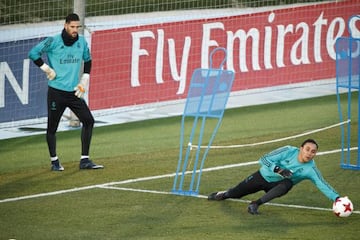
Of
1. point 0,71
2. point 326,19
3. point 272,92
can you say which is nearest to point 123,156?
point 0,71

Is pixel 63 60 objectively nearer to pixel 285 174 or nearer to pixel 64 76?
pixel 64 76

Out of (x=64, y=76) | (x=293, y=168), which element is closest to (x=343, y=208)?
(x=293, y=168)

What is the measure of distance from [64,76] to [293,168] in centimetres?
415

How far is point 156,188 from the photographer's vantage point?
50.8 ft

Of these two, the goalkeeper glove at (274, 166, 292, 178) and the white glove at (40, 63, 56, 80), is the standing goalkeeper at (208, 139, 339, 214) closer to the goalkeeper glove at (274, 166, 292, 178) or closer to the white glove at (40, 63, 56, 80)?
the goalkeeper glove at (274, 166, 292, 178)

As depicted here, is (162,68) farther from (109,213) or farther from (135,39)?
(109,213)

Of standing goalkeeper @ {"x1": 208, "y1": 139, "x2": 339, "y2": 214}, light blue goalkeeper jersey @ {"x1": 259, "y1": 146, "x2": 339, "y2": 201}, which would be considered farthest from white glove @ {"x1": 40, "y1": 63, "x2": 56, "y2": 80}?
light blue goalkeeper jersey @ {"x1": 259, "y1": 146, "x2": 339, "y2": 201}

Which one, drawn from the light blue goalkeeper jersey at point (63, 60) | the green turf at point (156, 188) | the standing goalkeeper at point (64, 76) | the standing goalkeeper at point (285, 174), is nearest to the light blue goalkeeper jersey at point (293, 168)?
the standing goalkeeper at point (285, 174)

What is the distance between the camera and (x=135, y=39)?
69.8 ft

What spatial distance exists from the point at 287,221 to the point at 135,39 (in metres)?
8.47

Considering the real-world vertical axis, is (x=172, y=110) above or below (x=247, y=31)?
below

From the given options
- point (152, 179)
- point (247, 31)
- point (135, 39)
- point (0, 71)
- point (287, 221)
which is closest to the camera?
point (287, 221)

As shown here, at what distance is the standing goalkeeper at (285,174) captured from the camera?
44.5 feet

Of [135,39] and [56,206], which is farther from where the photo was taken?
[135,39]
